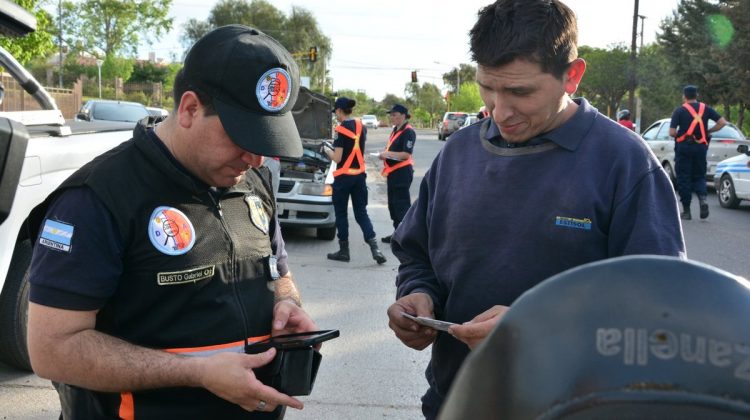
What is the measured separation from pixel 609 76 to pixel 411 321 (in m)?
56.6

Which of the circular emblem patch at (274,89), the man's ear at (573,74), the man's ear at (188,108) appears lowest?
the man's ear at (188,108)

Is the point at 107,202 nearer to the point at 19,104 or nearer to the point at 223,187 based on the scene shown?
the point at 223,187

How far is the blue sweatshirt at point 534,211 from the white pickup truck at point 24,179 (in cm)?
235

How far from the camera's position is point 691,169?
1229cm

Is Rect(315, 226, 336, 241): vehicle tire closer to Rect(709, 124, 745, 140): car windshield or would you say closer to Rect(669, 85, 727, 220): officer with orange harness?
Rect(669, 85, 727, 220): officer with orange harness

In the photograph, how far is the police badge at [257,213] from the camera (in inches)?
85.7

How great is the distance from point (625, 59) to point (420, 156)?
32294 millimetres

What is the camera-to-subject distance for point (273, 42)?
2.06 metres

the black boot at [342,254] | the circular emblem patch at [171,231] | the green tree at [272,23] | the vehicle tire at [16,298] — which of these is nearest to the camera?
the circular emblem patch at [171,231]

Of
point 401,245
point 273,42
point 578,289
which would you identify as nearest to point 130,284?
point 273,42

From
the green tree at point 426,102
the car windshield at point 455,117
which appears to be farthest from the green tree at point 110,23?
the green tree at point 426,102

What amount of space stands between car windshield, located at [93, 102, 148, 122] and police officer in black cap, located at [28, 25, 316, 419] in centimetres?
1756

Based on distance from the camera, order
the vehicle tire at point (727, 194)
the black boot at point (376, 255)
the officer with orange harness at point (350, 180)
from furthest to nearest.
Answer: the vehicle tire at point (727, 194), the officer with orange harness at point (350, 180), the black boot at point (376, 255)

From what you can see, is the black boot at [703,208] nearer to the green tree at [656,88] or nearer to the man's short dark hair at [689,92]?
the man's short dark hair at [689,92]
